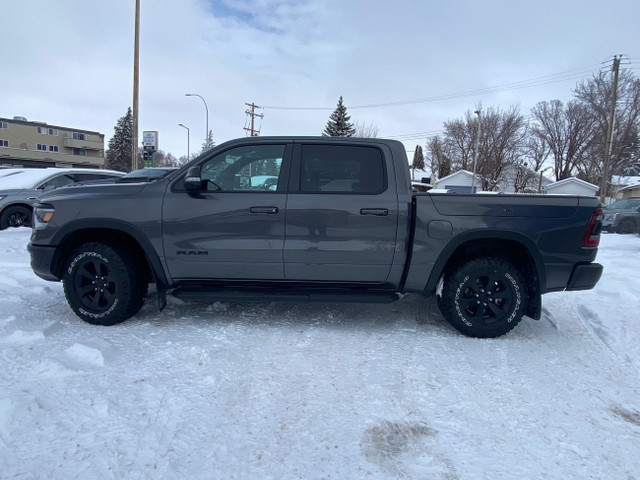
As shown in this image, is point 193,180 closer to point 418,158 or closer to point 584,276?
point 584,276

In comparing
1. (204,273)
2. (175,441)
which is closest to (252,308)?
(204,273)

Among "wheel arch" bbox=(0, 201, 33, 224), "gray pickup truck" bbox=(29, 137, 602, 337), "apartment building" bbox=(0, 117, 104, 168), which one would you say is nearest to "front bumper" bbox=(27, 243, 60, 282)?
"gray pickup truck" bbox=(29, 137, 602, 337)

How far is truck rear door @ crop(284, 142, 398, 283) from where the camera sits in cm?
336

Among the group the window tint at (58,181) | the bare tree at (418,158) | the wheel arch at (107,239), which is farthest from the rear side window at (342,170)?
the bare tree at (418,158)

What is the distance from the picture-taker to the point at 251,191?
3.46 meters

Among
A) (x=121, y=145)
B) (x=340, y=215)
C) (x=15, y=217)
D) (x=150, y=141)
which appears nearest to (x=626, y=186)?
(x=150, y=141)

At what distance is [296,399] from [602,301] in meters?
4.27

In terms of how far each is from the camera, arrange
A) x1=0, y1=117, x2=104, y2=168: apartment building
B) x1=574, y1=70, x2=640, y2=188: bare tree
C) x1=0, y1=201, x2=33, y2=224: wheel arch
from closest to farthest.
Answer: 1. x1=0, y1=201, x2=33, y2=224: wheel arch
2. x1=574, y1=70, x2=640, y2=188: bare tree
3. x1=0, y1=117, x2=104, y2=168: apartment building

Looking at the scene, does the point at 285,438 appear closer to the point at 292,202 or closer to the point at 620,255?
the point at 292,202

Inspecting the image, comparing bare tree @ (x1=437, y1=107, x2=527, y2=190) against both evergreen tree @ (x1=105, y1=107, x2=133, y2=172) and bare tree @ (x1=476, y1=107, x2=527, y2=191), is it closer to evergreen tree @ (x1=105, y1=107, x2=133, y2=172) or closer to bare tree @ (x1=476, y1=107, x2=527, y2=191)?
bare tree @ (x1=476, y1=107, x2=527, y2=191)

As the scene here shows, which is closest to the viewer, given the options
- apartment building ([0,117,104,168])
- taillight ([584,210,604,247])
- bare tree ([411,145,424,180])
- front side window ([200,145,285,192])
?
taillight ([584,210,604,247])

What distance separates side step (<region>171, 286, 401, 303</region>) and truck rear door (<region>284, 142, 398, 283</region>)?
125mm

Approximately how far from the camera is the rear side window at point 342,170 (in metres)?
3.45

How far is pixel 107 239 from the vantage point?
3.60 m
